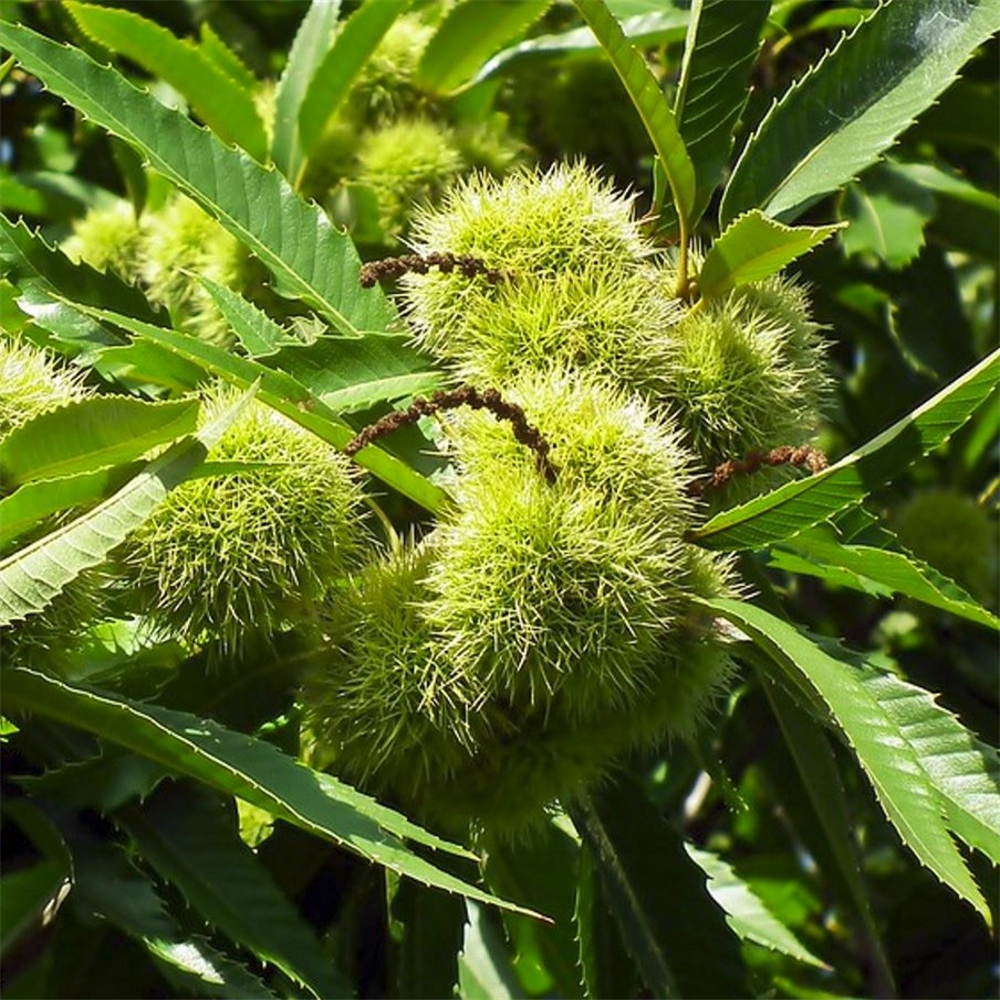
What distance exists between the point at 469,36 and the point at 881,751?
53.1 inches

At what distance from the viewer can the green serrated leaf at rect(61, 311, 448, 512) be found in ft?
3.88

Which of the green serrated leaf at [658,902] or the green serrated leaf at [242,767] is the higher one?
the green serrated leaf at [242,767]

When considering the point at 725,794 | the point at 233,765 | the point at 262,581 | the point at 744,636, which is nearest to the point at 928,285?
the point at 725,794

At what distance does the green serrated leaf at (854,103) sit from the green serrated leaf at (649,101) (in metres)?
0.09

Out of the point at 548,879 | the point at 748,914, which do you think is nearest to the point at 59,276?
the point at 548,879

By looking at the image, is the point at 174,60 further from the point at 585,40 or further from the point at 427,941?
the point at 427,941

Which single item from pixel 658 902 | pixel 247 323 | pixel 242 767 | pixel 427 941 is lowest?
pixel 427 941

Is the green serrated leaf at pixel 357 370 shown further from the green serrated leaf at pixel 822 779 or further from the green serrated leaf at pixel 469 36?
the green serrated leaf at pixel 469 36

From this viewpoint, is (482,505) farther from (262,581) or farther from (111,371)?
(111,371)

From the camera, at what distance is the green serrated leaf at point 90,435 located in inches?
40.6

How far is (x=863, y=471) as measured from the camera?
1190 millimetres

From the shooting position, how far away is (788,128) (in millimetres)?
1483

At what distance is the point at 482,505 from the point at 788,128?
548 millimetres

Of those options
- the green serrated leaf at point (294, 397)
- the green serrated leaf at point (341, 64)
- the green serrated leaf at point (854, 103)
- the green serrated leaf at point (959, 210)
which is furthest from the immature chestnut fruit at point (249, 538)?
the green serrated leaf at point (959, 210)
